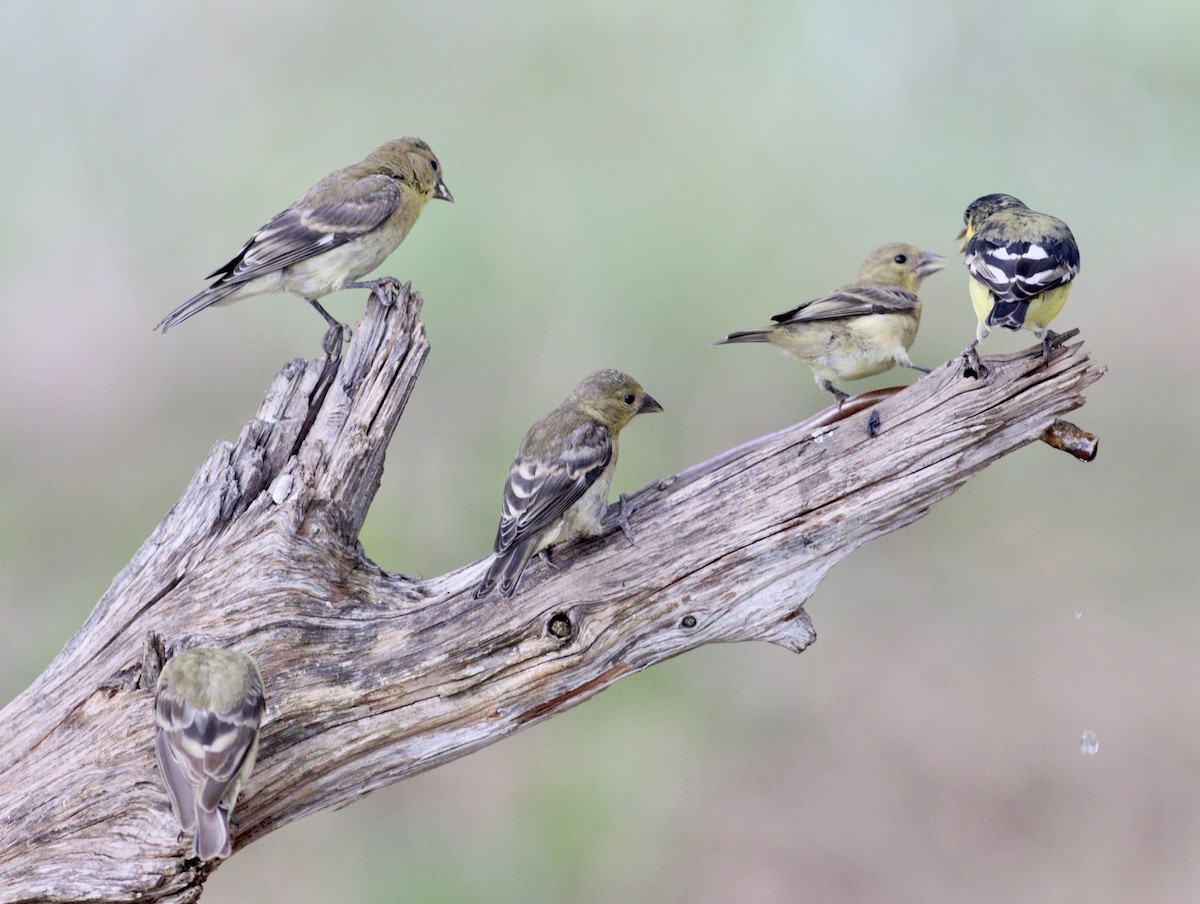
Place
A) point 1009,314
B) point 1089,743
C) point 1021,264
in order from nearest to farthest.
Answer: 1. point 1009,314
2. point 1021,264
3. point 1089,743

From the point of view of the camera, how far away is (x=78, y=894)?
12.1 ft

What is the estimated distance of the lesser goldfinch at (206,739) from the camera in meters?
3.49

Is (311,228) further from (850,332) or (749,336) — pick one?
(850,332)

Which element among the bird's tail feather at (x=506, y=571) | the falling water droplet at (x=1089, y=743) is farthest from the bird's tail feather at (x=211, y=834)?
the falling water droplet at (x=1089, y=743)

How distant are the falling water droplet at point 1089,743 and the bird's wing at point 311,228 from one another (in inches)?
185

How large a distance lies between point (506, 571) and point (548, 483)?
338 mm

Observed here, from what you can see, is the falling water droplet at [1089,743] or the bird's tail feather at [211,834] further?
the falling water droplet at [1089,743]

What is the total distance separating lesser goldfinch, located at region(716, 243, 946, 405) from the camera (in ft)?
14.6

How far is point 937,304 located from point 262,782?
4.85 metres

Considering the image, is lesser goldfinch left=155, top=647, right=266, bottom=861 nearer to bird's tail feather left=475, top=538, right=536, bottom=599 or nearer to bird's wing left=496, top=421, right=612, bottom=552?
bird's tail feather left=475, top=538, right=536, bottom=599

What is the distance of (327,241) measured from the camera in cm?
489

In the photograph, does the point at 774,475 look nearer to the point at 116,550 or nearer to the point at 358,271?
the point at 358,271

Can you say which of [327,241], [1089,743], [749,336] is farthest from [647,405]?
[1089,743]

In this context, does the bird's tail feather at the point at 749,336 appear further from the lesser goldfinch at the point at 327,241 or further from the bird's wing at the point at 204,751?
the bird's wing at the point at 204,751
